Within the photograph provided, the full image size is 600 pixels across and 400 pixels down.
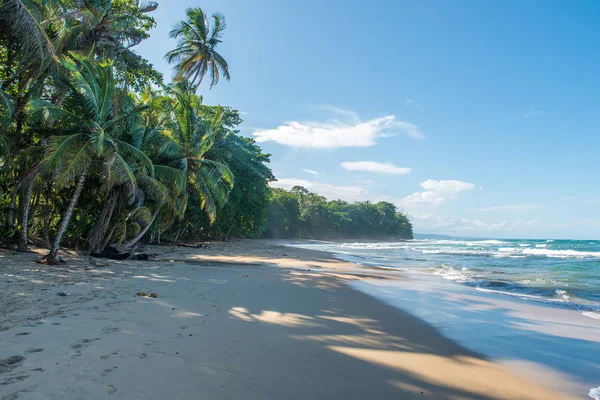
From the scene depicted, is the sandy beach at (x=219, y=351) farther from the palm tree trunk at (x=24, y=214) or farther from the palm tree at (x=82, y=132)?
the palm tree trunk at (x=24, y=214)

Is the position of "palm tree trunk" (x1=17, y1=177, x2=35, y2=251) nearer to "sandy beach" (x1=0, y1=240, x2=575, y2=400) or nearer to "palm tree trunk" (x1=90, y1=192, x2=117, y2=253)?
"palm tree trunk" (x1=90, y1=192, x2=117, y2=253)

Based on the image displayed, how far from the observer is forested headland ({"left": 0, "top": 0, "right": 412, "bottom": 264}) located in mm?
9430

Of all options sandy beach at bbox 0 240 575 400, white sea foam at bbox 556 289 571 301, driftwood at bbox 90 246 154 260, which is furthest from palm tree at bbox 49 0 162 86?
white sea foam at bbox 556 289 571 301

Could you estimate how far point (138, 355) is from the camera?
3061 millimetres

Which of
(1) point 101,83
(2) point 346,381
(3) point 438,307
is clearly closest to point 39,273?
(1) point 101,83

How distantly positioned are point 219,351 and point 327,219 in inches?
2596

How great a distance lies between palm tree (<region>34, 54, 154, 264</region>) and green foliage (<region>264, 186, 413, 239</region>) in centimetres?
3734

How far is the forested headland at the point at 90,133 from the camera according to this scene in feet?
30.9

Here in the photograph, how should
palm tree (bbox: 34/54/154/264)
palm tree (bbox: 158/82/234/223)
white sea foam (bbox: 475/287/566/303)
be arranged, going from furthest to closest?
palm tree (bbox: 158/82/234/223) < palm tree (bbox: 34/54/154/264) < white sea foam (bbox: 475/287/566/303)

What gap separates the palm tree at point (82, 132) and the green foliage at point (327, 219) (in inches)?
1470

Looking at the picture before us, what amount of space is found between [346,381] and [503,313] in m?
5.10

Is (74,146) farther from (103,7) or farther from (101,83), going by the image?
(103,7)

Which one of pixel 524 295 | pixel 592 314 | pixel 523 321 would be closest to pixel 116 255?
pixel 523 321

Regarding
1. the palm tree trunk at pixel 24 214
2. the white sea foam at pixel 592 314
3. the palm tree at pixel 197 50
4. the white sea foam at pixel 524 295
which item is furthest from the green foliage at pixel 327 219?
the white sea foam at pixel 592 314
